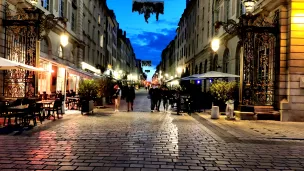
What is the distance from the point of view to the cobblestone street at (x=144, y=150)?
602 centimetres

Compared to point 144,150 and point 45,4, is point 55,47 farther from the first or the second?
point 144,150

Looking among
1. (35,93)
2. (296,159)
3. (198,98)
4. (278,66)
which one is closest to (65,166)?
Result: (296,159)

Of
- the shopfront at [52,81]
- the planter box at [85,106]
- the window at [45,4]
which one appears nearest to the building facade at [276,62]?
the planter box at [85,106]

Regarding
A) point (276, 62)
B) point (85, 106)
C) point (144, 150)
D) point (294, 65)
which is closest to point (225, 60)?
point (276, 62)

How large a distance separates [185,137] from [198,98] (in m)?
10.8

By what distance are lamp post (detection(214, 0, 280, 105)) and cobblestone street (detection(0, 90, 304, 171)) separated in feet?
18.0

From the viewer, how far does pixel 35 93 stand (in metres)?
15.0

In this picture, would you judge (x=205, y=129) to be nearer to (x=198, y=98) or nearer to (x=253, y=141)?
(x=253, y=141)

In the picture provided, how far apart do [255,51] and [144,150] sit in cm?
1107

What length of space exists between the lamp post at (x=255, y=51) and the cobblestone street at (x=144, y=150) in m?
5.49

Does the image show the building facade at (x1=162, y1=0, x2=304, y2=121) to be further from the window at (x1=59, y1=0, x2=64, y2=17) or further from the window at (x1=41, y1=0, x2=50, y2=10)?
the window at (x1=59, y1=0, x2=64, y2=17)

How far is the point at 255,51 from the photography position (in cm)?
1634

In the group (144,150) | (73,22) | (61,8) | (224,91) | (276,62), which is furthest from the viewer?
(73,22)

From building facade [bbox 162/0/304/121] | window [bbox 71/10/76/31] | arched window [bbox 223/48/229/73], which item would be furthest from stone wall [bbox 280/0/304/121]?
window [bbox 71/10/76/31]
